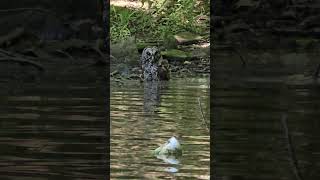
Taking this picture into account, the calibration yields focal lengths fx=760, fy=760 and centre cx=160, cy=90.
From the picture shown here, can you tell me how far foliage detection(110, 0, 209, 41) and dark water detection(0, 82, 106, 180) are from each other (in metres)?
13.3

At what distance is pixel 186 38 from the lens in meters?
24.1

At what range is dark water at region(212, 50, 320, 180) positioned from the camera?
6.15 m

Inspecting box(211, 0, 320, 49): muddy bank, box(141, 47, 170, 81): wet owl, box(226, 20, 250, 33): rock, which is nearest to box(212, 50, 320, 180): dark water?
box(141, 47, 170, 81): wet owl

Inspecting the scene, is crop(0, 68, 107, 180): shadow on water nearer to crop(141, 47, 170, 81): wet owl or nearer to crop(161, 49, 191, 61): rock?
crop(141, 47, 170, 81): wet owl

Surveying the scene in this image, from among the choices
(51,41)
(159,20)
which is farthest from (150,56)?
(159,20)

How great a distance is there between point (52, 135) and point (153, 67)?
984 cm

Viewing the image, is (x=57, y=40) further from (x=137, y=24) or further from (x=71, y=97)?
(x=71, y=97)

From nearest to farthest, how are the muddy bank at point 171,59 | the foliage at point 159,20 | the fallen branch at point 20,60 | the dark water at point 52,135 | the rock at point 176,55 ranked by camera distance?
the dark water at point 52,135
the fallen branch at point 20,60
the muddy bank at point 171,59
the rock at point 176,55
the foliage at point 159,20

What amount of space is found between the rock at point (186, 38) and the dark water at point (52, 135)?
11.1m

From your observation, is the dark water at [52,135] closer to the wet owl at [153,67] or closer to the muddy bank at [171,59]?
the wet owl at [153,67]

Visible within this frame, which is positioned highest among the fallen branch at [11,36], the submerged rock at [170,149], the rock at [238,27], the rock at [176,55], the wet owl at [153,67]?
the rock at [238,27]

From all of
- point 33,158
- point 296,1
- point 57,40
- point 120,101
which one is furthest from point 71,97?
point 296,1

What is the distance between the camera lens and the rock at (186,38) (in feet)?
78.0

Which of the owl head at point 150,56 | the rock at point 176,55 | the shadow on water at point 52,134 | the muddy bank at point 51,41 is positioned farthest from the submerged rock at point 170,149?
the rock at point 176,55
